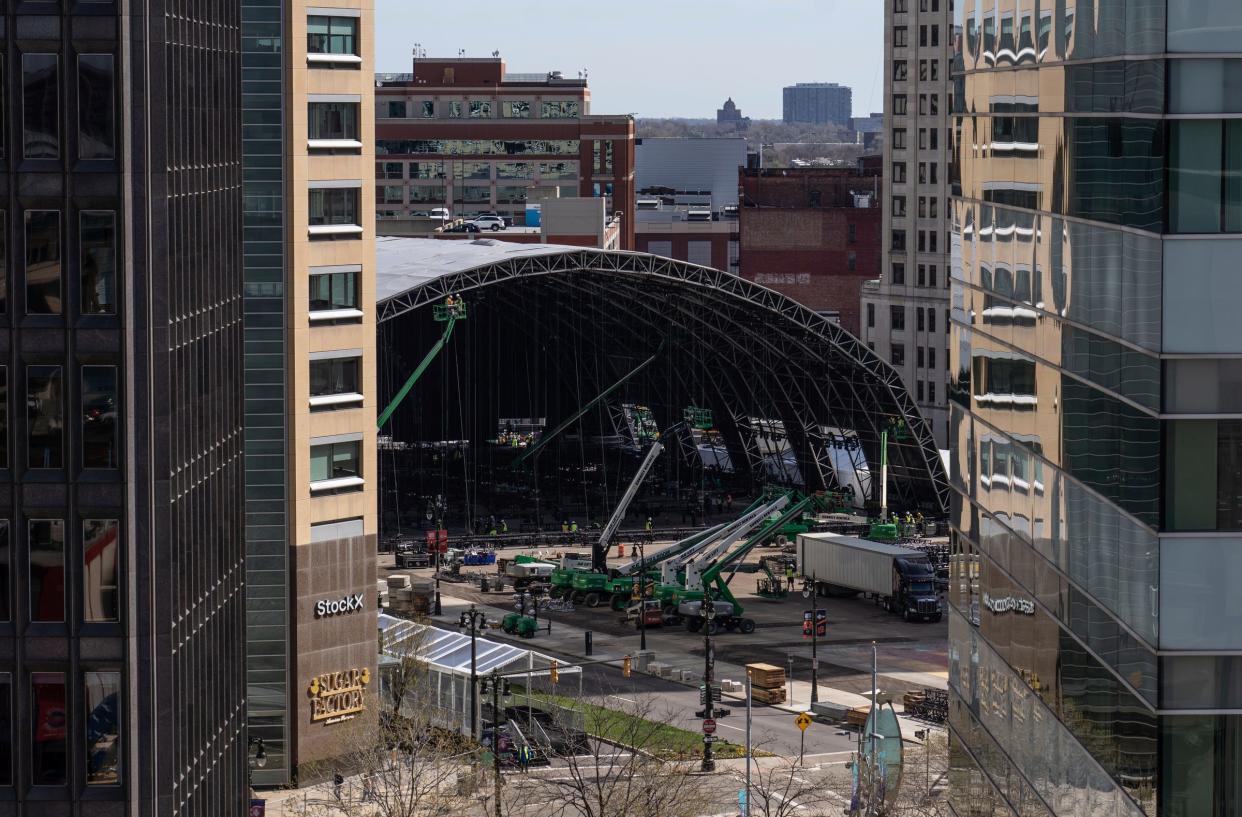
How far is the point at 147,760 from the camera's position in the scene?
115ft

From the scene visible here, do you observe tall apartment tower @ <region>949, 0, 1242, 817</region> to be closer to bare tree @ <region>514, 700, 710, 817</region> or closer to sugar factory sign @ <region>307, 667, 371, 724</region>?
bare tree @ <region>514, 700, 710, 817</region>

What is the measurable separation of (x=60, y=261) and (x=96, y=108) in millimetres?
2527

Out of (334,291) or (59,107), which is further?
(334,291)

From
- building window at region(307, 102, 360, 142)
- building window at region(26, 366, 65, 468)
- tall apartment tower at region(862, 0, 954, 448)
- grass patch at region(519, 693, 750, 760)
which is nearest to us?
building window at region(26, 366, 65, 468)

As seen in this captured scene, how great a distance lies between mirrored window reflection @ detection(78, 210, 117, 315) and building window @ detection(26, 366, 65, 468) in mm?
1216

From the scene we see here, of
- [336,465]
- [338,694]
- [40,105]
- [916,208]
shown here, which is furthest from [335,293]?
[916,208]

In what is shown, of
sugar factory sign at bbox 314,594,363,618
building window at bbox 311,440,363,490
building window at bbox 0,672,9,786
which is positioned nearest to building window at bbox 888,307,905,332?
building window at bbox 311,440,363,490

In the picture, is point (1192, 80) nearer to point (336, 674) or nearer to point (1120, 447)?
point (1120, 447)

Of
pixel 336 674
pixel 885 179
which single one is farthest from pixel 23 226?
pixel 885 179

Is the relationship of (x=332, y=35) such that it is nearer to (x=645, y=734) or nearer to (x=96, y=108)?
(x=645, y=734)

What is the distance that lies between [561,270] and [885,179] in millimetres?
41109

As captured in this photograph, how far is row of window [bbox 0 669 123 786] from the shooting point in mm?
34219

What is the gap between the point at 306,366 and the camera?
218 feet

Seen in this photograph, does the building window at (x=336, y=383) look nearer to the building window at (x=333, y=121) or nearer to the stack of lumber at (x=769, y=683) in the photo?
the building window at (x=333, y=121)
